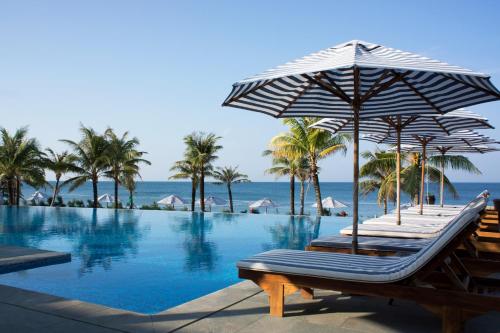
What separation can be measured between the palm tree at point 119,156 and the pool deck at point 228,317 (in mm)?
20325

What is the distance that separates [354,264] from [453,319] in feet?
3.20

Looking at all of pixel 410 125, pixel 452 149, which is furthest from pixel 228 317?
pixel 452 149

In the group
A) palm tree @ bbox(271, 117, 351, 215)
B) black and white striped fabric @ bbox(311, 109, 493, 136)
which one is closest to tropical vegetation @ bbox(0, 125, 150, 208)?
palm tree @ bbox(271, 117, 351, 215)

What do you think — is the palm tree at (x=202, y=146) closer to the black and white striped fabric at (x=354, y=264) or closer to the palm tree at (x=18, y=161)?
the palm tree at (x=18, y=161)

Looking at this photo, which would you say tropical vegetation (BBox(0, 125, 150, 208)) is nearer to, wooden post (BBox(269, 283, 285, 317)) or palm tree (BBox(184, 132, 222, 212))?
palm tree (BBox(184, 132, 222, 212))

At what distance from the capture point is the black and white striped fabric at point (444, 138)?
1067 cm

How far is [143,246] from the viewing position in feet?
35.1

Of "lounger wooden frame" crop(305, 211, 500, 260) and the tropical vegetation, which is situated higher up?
the tropical vegetation

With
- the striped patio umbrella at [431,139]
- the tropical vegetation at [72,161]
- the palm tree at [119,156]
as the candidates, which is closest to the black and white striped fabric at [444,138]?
the striped patio umbrella at [431,139]

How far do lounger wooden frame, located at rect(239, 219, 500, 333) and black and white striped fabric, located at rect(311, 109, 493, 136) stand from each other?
4.51 metres

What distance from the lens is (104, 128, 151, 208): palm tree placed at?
2439 cm

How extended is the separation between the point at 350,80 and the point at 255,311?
10.8 ft

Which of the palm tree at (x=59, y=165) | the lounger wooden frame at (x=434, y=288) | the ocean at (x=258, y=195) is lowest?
the ocean at (x=258, y=195)

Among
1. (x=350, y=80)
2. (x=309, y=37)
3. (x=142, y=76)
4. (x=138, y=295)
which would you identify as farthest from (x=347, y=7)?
(x=142, y=76)
